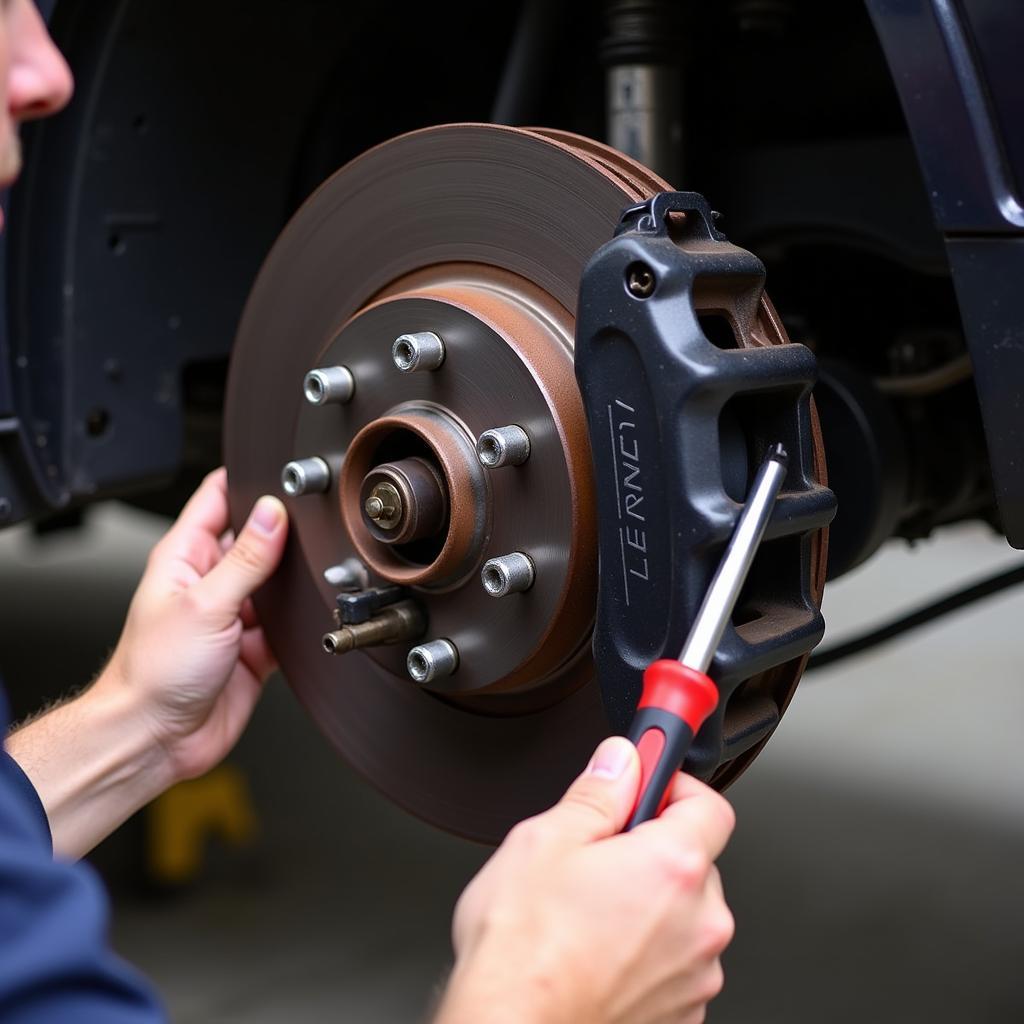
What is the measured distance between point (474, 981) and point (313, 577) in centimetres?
46

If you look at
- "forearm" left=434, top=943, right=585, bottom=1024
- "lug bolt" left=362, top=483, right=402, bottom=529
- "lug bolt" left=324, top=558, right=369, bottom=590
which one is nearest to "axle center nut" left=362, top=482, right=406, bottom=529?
"lug bolt" left=362, top=483, right=402, bottom=529

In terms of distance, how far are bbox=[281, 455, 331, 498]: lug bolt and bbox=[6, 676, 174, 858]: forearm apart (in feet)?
0.73

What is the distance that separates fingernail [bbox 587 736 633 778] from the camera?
566mm

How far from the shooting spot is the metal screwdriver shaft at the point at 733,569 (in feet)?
2.00

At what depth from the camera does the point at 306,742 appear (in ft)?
6.57

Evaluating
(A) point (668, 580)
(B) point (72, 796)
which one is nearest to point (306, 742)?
(B) point (72, 796)

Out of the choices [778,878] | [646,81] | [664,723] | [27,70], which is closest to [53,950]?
[664,723]

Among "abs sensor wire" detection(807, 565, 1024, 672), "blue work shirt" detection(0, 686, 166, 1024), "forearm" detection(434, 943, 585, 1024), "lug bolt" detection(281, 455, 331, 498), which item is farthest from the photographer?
"abs sensor wire" detection(807, 565, 1024, 672)

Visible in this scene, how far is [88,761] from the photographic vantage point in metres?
0.94

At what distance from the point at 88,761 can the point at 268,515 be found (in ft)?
0.75

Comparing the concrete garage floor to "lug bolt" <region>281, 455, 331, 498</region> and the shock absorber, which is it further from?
the shock absorber

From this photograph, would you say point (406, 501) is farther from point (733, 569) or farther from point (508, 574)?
point (733, 569)

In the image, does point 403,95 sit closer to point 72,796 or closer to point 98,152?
point 98,152

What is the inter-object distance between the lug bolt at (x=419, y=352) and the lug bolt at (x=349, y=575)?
15 centimetres
